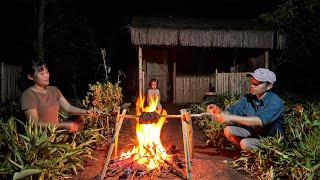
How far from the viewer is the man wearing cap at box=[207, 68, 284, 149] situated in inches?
230

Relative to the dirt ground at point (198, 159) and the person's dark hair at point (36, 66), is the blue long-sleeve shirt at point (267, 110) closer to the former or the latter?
the dirt ground at point (198, 159)

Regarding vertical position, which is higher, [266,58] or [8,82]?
[266,58]

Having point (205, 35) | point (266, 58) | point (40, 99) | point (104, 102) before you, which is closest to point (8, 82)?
Answer: point (104, 102)

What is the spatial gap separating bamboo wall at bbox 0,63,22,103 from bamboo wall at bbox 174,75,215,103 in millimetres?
6987

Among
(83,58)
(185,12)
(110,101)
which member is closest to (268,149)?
(110,101)

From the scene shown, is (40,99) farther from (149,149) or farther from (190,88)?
(190,88)

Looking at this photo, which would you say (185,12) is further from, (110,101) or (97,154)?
(97,154)

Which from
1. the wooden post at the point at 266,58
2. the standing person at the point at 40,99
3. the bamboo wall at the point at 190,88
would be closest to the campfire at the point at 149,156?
the standing person at the point at 40,99

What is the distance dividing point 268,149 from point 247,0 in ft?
62.9

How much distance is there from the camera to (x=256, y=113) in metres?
6.28

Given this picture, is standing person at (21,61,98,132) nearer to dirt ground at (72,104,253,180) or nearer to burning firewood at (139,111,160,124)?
dirt ground at (72,104,253,180)

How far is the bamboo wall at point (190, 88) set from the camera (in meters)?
16.9

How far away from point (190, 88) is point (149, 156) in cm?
1098

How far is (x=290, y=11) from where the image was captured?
14.7 m
